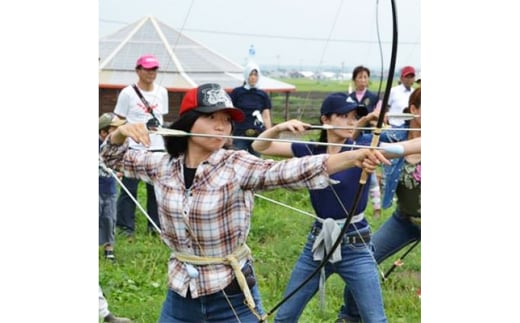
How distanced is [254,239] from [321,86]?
1.64 ft

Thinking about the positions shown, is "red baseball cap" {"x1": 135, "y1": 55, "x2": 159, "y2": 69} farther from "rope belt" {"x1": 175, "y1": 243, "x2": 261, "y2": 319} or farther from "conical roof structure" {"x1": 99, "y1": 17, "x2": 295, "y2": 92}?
"rope belt" {"x1": 175, "y1": 243, "x2": 261, "y2": 319}

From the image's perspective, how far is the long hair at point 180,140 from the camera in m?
1.96

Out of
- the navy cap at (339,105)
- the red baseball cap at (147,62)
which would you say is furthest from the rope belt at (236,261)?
the red baseball cap at (147,62)

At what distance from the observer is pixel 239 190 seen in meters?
1.88

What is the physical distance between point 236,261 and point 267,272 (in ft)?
2.90

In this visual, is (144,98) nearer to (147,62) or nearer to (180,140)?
(147,62)

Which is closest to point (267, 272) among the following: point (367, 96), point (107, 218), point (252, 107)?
point (107, 218)

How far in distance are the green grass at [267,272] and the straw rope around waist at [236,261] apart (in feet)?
2.09

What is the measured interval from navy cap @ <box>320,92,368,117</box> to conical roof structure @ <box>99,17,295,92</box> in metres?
0.43

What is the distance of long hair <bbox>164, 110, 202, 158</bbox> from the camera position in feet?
6.43

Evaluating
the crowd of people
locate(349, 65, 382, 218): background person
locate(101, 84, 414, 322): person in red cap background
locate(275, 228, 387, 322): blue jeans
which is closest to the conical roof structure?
locate(349, 65, 382, 218): background person
